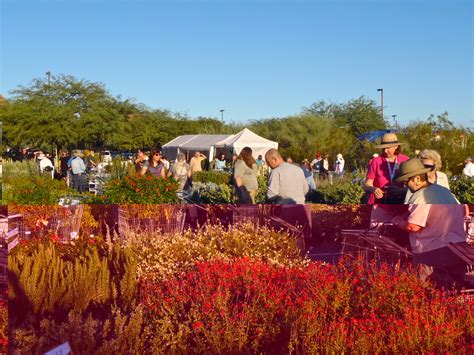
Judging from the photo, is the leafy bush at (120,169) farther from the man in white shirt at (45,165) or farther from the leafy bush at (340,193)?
the leafy bush at (340,193)

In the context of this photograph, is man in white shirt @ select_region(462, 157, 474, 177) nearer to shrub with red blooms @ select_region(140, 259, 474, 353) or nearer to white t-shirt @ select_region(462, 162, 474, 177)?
white t-shirt @ select_region(462, 162, 474, 177)

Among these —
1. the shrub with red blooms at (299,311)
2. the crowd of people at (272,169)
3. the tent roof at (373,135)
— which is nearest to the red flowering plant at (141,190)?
the crowd of people at (272,169)

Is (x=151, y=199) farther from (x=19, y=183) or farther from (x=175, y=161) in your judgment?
(x=19, y=183)

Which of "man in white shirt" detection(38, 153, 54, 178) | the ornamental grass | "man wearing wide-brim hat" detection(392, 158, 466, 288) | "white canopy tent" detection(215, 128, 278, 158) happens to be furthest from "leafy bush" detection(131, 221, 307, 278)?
"man in white shirt" detection(38, 153, 54, 178)

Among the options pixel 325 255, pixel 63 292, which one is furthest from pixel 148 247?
pixel 325 255

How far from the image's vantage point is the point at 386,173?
2.40 metres

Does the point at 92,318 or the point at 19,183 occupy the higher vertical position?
the point at 19,183

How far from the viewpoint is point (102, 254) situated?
258 centimetres

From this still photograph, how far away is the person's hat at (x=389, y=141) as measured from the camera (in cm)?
247

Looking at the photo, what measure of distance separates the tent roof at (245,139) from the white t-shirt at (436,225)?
0.56 meters

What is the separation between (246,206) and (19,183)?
90 centimetres

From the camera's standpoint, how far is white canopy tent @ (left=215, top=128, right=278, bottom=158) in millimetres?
2725

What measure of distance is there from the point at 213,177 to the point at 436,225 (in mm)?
870

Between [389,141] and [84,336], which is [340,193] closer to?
[389,141]
